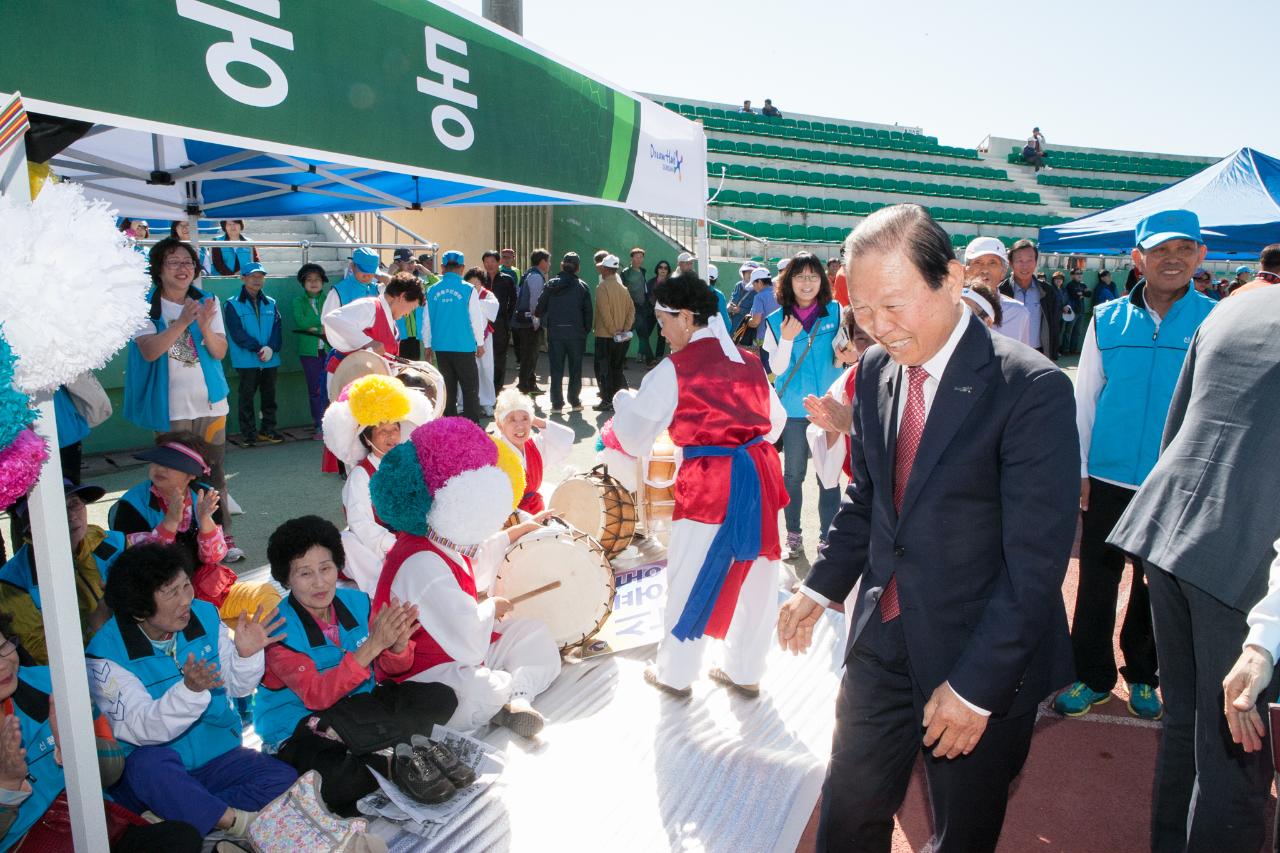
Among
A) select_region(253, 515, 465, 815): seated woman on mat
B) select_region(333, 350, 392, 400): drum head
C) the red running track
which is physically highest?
select_region(333, 350, 392, 400): drum head

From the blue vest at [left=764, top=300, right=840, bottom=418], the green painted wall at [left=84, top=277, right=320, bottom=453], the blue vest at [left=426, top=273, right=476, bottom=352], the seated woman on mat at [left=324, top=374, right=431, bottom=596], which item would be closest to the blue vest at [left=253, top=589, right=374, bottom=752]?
the seated woman on mat at [left=324, top=374, right=431, bottom=596]

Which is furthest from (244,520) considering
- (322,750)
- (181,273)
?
(322,750)

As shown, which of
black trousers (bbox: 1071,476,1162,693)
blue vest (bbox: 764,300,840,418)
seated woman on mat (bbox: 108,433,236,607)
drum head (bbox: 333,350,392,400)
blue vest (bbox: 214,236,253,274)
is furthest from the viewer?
blue vest (bbox: 214,236,253,274)

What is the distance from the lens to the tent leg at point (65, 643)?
1.65m

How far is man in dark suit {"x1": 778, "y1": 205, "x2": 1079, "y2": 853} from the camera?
166 cm

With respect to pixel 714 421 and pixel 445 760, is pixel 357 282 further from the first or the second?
pixel 445 760

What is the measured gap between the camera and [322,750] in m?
2.80

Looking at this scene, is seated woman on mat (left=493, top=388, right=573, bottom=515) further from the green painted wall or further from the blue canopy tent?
the blue canopy tent

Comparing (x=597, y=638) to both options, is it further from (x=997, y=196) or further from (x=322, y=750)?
(x=997, y=196)

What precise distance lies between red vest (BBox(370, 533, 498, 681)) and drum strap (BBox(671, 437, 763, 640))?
0.91 metres

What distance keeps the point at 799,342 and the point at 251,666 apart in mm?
3580

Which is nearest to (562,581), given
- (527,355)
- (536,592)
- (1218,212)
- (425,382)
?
(536,592)

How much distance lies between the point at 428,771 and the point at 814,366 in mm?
3266

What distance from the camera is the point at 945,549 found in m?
1.78
